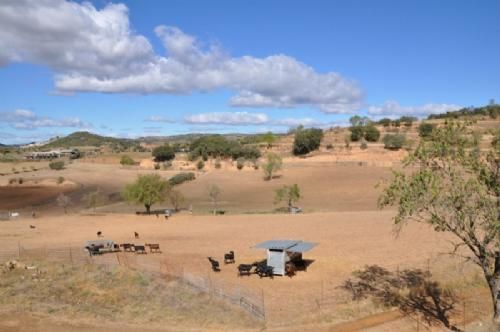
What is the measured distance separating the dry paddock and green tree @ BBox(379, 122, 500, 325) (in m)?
6.08

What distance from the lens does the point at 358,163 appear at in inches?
3482

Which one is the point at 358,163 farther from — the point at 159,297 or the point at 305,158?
the point at 159,297

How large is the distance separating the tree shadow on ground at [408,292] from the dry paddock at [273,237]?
3.31 ft

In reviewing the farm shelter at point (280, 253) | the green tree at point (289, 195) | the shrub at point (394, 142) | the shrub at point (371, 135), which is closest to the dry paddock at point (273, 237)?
the farm shelter at point (280, 253)

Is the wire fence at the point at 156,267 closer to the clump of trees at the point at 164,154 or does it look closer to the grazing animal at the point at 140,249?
the grazing animal at the point at 140,249

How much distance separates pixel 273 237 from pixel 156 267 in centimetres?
1037

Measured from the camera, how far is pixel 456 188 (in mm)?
16328

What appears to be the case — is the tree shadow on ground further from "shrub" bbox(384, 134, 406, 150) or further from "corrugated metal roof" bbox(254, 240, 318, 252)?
"shrub" bbox(384, 134, 406, 150)

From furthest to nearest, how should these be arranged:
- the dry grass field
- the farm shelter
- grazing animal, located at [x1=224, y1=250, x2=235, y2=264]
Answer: grazing animal, located at [x1=224, y1=250, x2=235, y2=264]
the farm shelter
the dry grass field

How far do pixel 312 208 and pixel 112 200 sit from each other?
29.5 meters

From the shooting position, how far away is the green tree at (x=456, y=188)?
16172mm

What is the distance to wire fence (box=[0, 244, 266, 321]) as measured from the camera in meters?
20.9

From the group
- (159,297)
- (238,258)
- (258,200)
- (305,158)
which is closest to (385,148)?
(305,158)

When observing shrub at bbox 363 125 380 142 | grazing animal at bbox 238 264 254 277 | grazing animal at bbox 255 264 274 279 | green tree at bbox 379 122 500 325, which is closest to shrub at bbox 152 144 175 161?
shrub at bbox 363 125 380 142
